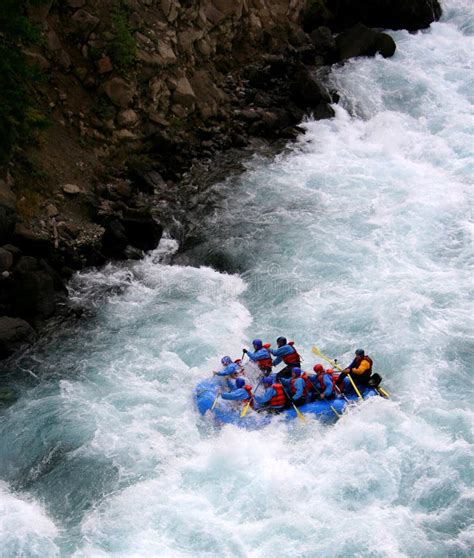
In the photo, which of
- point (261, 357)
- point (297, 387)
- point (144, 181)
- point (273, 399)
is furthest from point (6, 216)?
point (297, 387)

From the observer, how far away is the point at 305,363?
1462 centimetres

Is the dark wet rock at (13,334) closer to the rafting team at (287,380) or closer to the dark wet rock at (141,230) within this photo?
the dark wet rock at (141,230)

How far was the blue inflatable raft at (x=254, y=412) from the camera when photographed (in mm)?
13109

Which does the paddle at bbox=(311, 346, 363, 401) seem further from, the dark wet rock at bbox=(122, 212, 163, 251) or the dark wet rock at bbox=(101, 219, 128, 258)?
the dark wet rock at bbox=(101, 219, 128, 258)

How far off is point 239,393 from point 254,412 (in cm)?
43

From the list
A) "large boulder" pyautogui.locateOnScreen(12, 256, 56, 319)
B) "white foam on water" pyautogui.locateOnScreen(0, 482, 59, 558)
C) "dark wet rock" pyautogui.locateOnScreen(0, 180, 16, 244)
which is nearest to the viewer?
"white foam on water" pyautogui.locateOnScreen(0, 482, 59, 558)

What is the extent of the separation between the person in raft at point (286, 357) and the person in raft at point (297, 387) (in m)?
0.32

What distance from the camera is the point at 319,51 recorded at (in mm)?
24906

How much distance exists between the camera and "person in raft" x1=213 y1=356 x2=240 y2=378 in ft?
45.1

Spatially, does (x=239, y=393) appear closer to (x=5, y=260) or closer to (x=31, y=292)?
(x=31, y=292)

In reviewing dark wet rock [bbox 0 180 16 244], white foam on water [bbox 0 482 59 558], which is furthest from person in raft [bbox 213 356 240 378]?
dark wet rock [bbox 0 180 16 244]

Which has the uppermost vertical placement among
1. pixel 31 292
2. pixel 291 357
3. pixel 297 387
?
pixel 31 292

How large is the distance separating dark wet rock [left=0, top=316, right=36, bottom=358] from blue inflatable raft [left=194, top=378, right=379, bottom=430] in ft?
12.0

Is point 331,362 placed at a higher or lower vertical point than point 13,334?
lower
